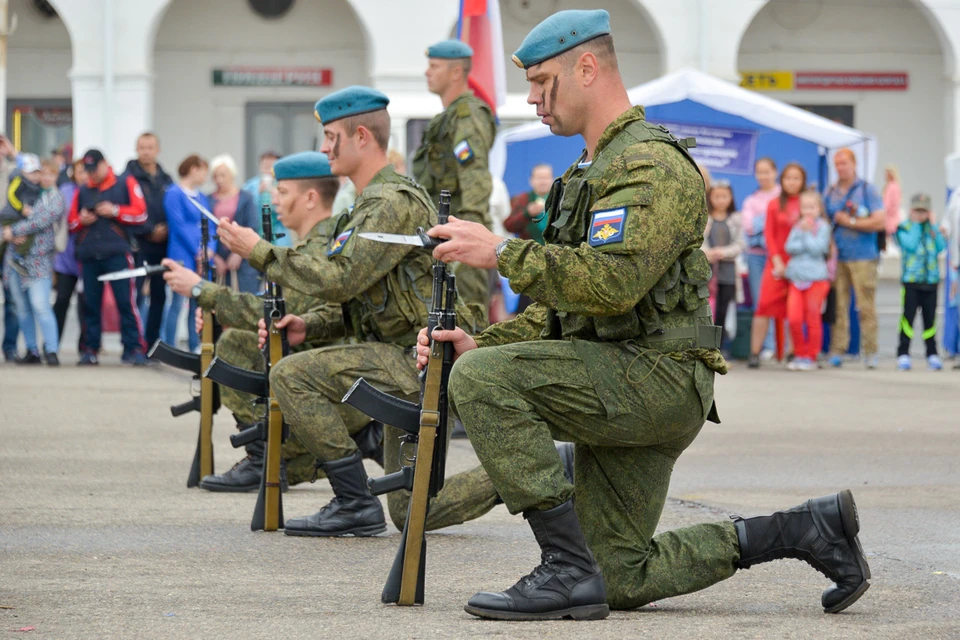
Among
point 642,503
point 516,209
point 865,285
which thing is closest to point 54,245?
point 516,209

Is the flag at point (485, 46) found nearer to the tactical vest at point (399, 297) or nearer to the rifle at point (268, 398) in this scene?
the rifle at point (268, 398)

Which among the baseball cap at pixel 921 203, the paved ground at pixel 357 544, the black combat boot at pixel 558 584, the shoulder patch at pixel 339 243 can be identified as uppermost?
the baseball cap at pixel 921 203

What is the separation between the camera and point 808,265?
45.3ft

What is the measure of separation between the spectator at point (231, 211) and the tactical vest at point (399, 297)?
26.5 ft

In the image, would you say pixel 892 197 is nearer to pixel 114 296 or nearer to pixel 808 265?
pixel 808 265

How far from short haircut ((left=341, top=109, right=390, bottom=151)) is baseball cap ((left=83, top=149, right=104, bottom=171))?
8136 millimetres

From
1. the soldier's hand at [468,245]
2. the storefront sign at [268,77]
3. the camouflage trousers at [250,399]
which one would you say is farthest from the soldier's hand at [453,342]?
the storefront sign at [268,77]

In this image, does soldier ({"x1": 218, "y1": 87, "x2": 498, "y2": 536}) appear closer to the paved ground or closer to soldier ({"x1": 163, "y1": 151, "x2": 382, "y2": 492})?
the paved ground

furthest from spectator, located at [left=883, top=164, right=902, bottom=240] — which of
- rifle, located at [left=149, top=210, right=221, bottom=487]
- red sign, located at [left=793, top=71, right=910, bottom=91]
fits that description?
rifle, located at [left=149, top=210, right=221, bottom=487]

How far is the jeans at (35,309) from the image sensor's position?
45.0ft

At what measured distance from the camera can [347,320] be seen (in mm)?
6133

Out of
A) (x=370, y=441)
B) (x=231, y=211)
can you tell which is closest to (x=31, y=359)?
(x=231, y=211)

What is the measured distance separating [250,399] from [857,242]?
859 cm

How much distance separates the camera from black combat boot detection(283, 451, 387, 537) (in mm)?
5773
